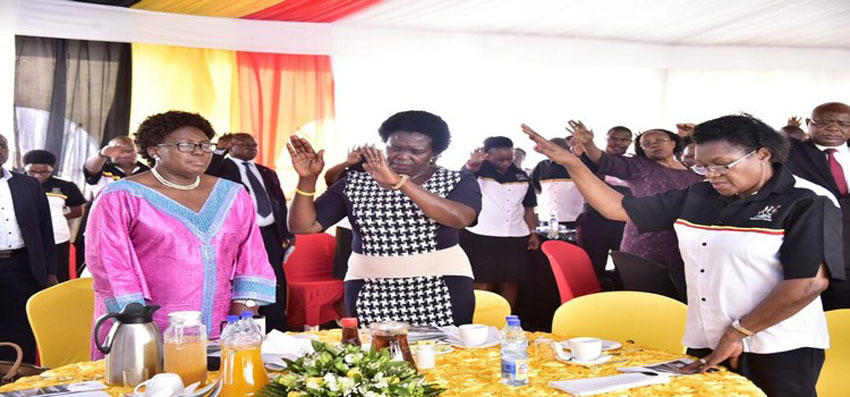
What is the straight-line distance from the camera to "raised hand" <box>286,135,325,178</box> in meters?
3.33

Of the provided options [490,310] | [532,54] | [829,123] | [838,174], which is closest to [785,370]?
[490,310]

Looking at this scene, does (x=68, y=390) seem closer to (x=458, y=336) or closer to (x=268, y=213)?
(x=458, y=336)

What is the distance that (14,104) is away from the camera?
270 inches

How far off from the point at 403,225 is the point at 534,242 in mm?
4053

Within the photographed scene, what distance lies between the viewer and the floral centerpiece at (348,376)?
1.78 metres

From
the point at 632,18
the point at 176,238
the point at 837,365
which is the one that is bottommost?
the point at 837,365

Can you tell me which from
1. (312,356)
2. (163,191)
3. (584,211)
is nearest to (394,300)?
(163,191)

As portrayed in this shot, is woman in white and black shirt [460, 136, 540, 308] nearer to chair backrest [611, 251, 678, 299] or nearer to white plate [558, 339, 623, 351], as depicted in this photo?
chair backrest [611, 251, 678, 299]

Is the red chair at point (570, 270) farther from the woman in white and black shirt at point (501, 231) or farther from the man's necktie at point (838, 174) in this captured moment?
the woman in white and black shirt at point (501, 231)

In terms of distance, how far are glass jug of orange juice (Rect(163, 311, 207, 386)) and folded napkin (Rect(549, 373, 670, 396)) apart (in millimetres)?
937

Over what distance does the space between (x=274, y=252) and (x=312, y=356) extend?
407 cm

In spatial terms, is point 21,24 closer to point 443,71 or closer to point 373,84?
point 373,84

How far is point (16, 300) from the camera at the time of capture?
5199 millimetres

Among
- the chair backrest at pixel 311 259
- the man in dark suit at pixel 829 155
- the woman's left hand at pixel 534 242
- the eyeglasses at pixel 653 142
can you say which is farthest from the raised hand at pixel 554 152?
the woman's left hand at pixel 534 242
